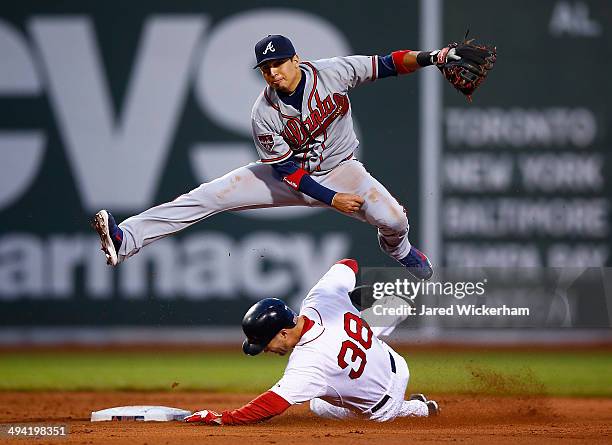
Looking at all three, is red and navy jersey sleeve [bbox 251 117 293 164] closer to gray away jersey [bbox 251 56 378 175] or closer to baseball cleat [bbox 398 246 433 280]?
gray away jersey [bbox 251 56 378 175]

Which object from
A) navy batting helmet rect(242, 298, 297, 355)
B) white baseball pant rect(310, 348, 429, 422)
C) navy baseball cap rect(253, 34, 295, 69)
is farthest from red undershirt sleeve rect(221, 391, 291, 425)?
navy baseball cap rect(253, 34, 295, 69)

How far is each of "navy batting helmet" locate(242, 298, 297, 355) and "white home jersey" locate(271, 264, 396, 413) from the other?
152 mm

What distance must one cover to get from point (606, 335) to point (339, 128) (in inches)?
189

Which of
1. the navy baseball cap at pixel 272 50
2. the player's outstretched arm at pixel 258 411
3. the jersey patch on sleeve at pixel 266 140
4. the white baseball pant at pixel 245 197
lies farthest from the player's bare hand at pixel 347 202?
the player's outstretched arm at pixel 258 411

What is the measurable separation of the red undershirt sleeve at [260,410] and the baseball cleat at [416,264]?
1.64 m

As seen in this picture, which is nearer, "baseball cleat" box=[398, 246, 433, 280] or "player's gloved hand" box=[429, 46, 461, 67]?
"player's gloved hand" box=[429, 46, 461, 67]

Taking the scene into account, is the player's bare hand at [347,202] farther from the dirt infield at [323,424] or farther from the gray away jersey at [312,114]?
the dirt infield at [323,424]

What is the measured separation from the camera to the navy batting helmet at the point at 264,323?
16.3 ft

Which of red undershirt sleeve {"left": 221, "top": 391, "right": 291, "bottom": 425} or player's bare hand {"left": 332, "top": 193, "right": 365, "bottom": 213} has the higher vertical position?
A: player's bare hand {"left": 332, "top": 193, "right": 365, "bottom": 213}

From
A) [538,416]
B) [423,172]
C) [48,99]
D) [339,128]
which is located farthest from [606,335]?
[48,99]

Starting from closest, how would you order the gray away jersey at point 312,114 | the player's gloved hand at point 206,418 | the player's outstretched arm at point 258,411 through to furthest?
the player's outstretched arm at point 258,411 → the player's gloved hand at point 206,418 → the gray away jersey at point 312,114

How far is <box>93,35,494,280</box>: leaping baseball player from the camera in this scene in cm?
549

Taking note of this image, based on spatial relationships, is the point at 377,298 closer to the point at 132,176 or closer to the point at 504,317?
the point at 504,317

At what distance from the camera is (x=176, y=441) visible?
4441mm
